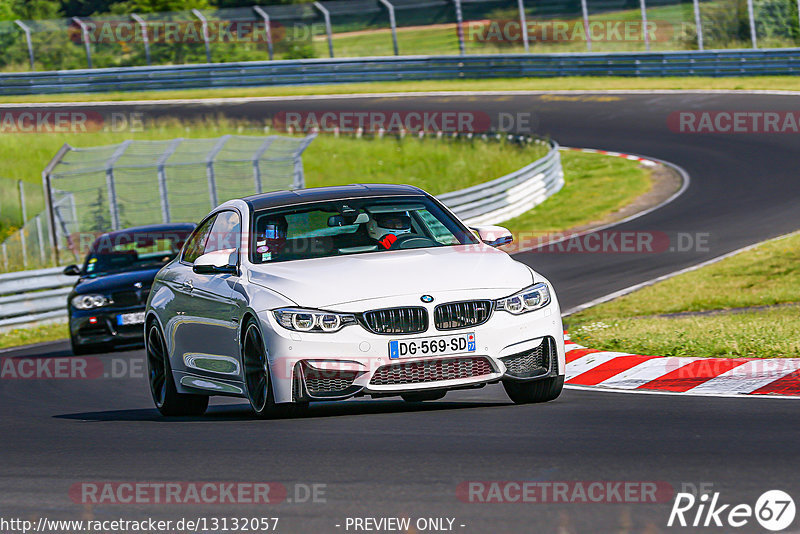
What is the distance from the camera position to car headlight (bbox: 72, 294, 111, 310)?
52.7 ft

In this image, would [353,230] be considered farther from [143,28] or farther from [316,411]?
[143,28]

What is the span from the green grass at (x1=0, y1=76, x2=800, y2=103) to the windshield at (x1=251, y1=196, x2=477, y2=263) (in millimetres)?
29420

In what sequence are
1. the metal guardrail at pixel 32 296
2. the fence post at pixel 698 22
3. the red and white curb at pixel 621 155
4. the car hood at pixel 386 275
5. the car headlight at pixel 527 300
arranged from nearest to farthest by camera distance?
the car hood at pixel 386 275
the car headlight at pixel 527 300
the metal guardrail at pixel 32 296
the red and white curb at pixel 621 155
the fence post at pixel 698 22

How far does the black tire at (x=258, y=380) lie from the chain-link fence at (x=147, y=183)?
15.7m

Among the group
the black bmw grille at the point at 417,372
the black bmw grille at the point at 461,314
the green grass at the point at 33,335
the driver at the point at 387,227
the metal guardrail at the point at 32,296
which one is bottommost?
the green grass at the point at 33,335

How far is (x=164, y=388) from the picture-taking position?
10.0 meters

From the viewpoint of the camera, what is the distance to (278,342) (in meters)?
8.08

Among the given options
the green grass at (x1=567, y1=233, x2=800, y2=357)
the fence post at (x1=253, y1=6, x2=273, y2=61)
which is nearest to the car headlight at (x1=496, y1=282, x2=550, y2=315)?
the green grass at (x1=567, y1=233, x2=800, y2=357)

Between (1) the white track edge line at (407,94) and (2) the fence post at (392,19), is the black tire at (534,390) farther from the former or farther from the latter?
(2) the fence post at (392,19)

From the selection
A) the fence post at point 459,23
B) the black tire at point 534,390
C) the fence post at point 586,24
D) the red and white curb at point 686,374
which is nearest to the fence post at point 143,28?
the fence post at point 459,23

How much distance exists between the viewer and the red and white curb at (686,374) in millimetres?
9227

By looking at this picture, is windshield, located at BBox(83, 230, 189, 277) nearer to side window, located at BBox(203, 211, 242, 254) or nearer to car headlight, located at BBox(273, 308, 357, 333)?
side window, located at BBox(203, 211, 242, 254)

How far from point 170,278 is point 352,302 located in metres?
2.55

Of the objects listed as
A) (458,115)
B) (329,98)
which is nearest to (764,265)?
(458,115)
